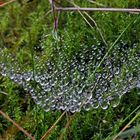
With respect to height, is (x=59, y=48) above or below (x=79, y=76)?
above

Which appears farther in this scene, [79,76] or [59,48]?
[59,48]

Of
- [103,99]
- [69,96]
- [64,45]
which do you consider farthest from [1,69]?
[103,99]

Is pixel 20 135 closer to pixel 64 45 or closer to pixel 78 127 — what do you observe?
pixel 78 127
